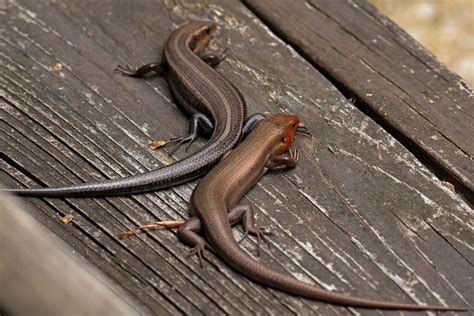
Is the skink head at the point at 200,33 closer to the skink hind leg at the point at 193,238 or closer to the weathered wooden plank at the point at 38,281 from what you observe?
the skink hind leg at the point at 193,238

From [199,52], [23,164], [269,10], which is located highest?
[269,10]

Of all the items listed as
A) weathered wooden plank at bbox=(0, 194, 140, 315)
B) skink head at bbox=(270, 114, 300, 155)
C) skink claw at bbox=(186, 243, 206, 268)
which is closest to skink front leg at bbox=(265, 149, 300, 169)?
skink head at bbox=(270, 114, 300, 155)

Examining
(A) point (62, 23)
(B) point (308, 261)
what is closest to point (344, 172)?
(B) point (308, 261)

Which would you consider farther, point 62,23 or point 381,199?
point 62,23

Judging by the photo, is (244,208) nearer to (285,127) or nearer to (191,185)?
(191,185)

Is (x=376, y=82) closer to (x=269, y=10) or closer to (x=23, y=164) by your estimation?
(x=269, y=10)

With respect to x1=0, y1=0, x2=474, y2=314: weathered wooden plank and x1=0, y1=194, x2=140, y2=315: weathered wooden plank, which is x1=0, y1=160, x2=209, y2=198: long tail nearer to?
x1=0, y1=0, x2=474, y2=314: weathered wooden plank

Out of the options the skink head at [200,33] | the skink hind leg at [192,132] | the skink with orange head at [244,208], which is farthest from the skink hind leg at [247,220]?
the skink head at [200,33]

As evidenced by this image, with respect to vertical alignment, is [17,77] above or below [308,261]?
below

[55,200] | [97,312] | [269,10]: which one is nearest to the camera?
[97,312]
